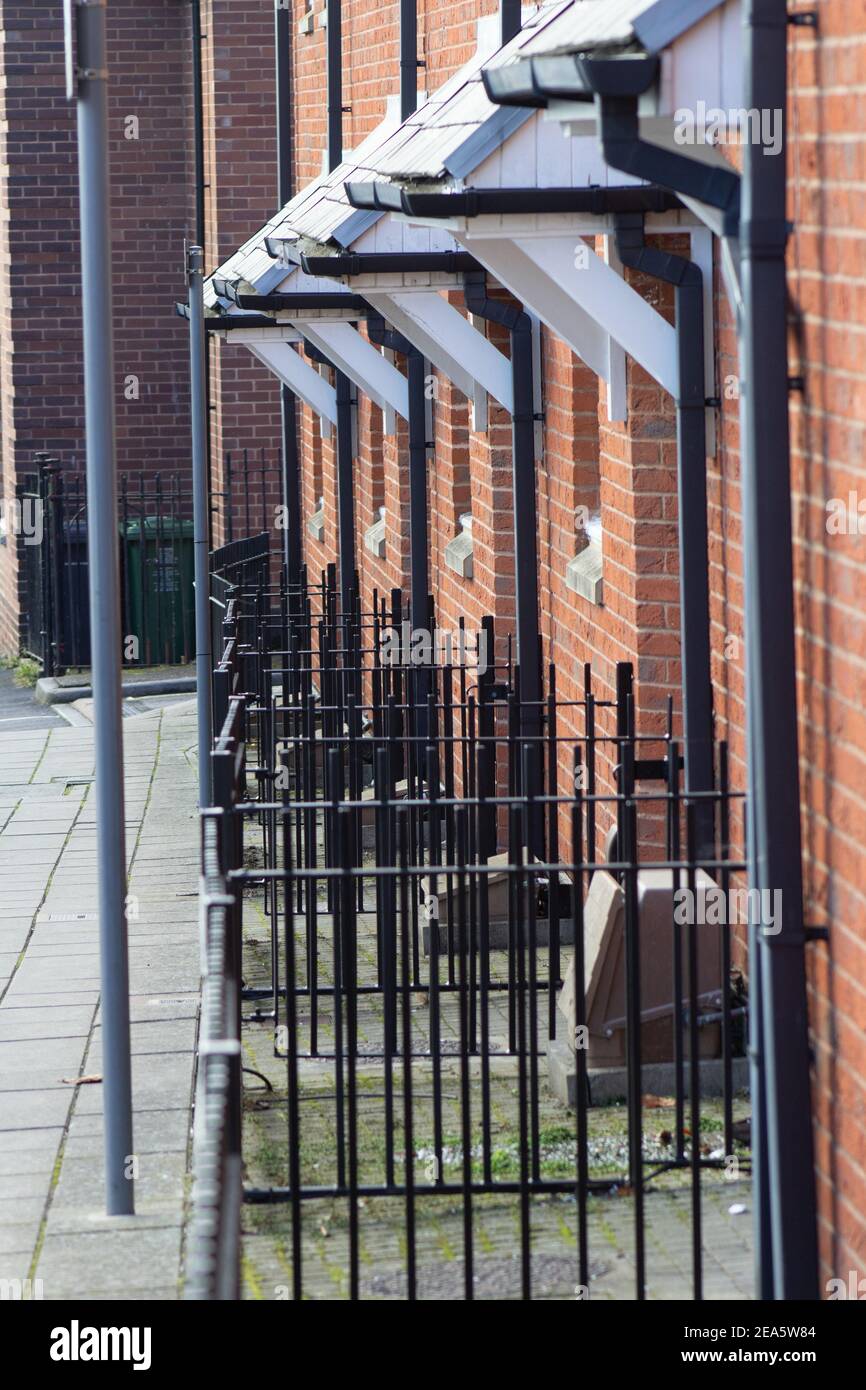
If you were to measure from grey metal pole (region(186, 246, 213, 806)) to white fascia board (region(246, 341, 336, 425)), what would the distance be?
8.85 feet

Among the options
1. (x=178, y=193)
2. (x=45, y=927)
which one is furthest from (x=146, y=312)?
(x=45, y=927)

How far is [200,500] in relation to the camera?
9.87 metres

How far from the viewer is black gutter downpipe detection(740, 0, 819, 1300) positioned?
3.75 metres

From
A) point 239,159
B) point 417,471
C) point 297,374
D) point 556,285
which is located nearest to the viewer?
point 556,285

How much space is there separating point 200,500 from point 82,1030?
11.2 feet

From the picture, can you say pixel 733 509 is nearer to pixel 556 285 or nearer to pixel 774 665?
pixel 556 285

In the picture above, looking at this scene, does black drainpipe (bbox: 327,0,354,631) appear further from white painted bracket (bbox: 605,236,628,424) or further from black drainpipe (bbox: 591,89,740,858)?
black drainpipe (bbox: 591,89,740,858)

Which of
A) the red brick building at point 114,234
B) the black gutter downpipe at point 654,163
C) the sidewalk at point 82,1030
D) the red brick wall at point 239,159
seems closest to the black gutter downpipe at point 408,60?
the sidewalk at point 82,1030

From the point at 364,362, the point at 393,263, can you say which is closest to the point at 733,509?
the point at 393,263

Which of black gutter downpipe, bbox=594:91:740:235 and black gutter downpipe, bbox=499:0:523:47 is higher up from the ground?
black gutter downpipe, bbox=499:0:523:47

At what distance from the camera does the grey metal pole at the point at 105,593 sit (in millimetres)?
5219

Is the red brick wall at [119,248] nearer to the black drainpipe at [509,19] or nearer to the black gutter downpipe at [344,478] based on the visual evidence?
the black gutter downpipe at [344,478]

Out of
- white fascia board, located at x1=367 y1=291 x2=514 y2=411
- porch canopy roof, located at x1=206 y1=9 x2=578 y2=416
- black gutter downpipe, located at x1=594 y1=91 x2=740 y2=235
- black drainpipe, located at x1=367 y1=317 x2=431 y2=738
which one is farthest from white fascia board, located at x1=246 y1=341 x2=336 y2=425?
black gutter downpipe, located at x1=594 y1=91 x2=740 y2=235

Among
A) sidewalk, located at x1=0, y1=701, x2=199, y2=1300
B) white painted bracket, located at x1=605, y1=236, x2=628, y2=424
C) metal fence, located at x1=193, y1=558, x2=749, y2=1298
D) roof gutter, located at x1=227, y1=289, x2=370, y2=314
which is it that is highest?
roof gutter, located at x1=227, y1=289, x2=370, y2=314
